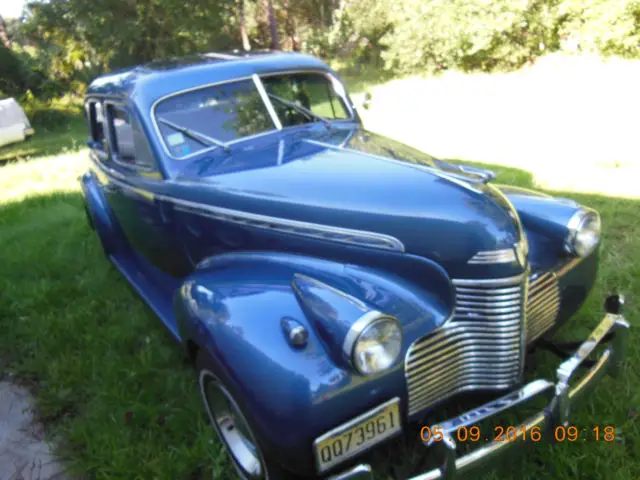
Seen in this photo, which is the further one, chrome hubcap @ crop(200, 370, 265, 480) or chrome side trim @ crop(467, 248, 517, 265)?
chrome hubcap @ crop(200, 370, 265, 480)

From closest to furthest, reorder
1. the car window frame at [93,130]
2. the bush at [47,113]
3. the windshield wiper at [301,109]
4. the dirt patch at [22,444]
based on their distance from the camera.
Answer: the dirt patch at [22,444]
the windshield wiper at [301,109]
the car window frame at [93,130]
the bush at [47,113]

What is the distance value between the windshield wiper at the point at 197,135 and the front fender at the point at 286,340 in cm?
88

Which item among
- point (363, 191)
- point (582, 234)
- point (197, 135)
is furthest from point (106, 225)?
point (582, 234)

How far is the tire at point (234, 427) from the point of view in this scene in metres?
1.80

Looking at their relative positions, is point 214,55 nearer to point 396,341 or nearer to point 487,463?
point 396,341

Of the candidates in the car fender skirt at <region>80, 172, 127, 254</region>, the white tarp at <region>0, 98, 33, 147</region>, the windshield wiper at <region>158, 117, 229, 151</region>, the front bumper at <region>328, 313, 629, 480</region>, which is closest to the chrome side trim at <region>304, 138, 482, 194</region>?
the windshield wiper at <region>158, 117, 229, 151</region>

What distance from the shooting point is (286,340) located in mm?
1729

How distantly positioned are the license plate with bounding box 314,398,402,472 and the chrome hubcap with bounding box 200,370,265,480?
444 mm

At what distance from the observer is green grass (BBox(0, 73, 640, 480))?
2.12m

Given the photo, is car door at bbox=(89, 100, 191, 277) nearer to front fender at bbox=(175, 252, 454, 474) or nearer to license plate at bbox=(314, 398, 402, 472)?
front fender at bbox=(175, 252, 454, 474)

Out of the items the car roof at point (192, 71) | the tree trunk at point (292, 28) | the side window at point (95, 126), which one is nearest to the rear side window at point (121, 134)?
the car roof at point (192, 71)

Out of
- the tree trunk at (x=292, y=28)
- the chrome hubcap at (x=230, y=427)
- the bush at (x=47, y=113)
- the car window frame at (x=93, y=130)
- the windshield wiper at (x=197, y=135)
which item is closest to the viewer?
the chrome hubcap at (x=230, y=427)

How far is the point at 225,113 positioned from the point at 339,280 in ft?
4.49

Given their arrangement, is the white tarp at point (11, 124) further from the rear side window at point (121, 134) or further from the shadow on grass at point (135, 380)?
the rear side window at point (121, 134)
